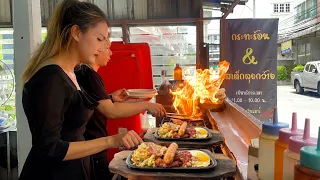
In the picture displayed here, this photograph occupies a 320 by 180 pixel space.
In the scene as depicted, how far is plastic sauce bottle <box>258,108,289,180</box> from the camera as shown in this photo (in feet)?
3.34

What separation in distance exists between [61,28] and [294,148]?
129 cm

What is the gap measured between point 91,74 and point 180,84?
2.03 m

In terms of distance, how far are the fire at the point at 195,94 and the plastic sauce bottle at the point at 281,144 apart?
2.31 m

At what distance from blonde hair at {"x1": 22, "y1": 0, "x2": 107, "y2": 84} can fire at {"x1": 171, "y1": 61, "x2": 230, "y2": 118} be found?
1948mm

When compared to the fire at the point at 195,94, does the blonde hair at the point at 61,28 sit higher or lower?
higher

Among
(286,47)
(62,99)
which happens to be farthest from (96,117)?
(286,47)

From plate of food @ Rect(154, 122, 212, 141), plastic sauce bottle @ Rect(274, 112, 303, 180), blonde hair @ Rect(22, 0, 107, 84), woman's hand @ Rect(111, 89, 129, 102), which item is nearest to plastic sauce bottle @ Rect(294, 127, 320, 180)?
plastic sauce bottle @ Rect(274, 112, 303, 180)

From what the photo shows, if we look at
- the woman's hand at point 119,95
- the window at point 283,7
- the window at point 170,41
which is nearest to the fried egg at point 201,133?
the woman's hand at point 119,95

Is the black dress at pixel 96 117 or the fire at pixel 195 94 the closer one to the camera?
the black dress at pixel 96 117

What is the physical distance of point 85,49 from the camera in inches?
65.2

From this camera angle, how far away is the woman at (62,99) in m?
1.45

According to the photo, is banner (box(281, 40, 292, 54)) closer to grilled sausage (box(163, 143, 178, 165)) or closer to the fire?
the fire

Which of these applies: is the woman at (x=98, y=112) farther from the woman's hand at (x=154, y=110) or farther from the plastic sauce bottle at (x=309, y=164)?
the plastic sauce bottle at (x=309, y=164)

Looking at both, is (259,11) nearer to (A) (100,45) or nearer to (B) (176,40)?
(B) (176,40)
